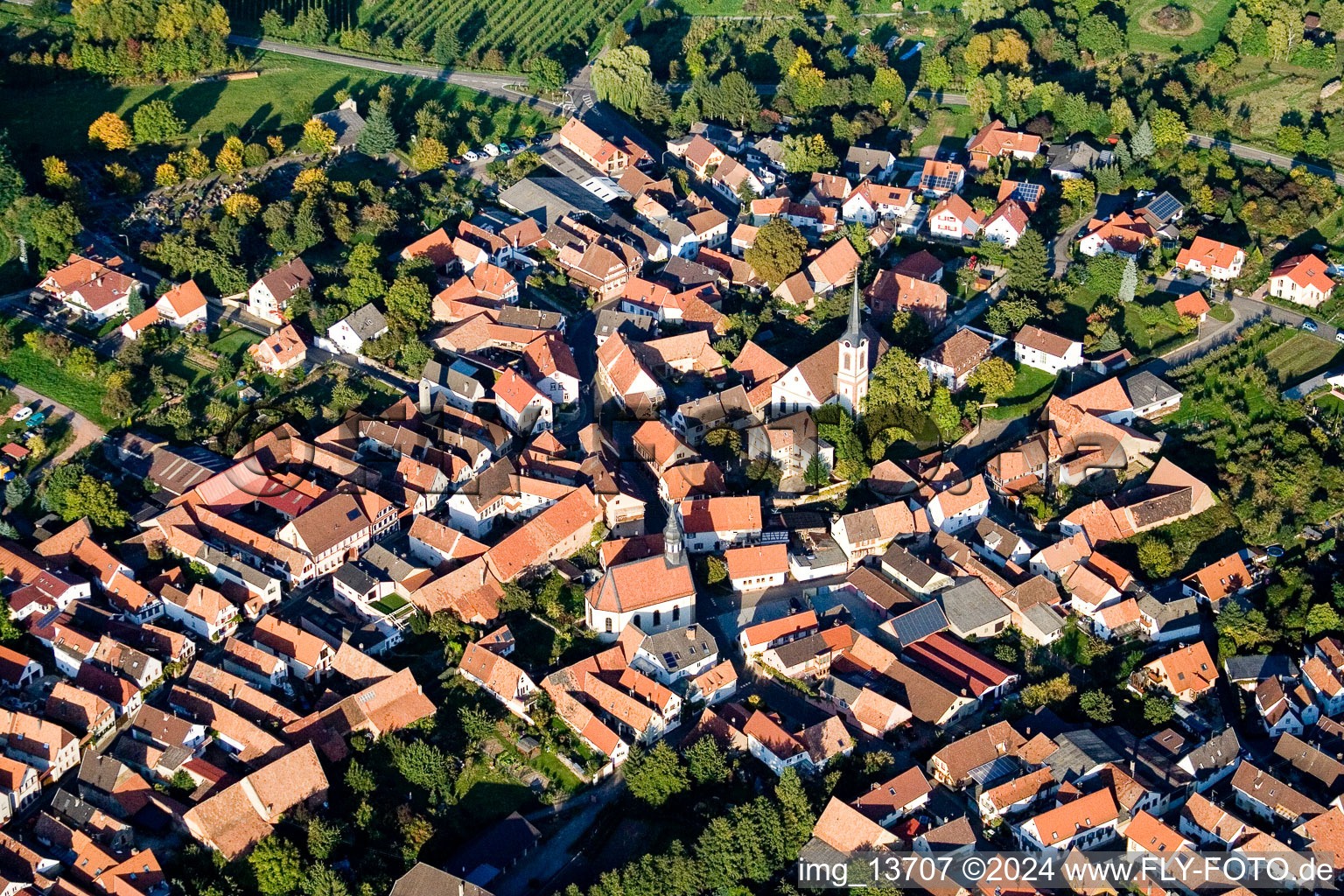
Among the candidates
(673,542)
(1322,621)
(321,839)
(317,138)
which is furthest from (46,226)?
(1322,621)

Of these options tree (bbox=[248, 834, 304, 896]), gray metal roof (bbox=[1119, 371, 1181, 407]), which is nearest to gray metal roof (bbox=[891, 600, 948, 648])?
gray metal roof (bbox=[1119, 371, 1181, 407])

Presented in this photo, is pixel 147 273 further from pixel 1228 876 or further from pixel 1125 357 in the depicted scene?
pixel 1228 876

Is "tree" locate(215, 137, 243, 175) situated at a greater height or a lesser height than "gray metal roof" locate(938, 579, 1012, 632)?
greater

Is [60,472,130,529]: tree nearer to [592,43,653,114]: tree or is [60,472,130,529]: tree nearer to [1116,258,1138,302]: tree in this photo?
[592,43,653,114]: tree

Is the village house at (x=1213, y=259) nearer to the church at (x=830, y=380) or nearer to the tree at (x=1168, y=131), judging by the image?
the tree at (x=1168, y=131)

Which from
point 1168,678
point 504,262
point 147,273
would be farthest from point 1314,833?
point 147,273

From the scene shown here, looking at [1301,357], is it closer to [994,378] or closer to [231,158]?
[994,378]
